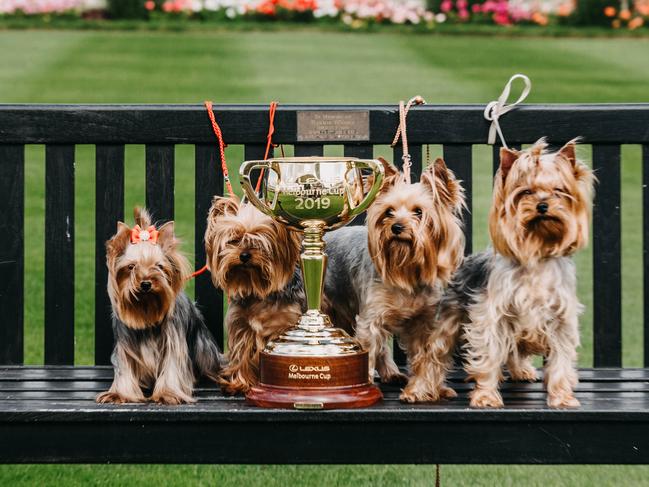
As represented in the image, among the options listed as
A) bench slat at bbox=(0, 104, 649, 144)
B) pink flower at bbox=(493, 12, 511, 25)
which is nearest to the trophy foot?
bench slat at bbox=(0, 104, 649, 144)

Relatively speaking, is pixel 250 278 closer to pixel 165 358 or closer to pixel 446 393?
pixel 165 358

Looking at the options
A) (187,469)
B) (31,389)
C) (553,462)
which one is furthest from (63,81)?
(553,462)

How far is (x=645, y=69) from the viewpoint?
1734 cm

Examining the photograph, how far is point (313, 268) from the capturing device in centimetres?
359

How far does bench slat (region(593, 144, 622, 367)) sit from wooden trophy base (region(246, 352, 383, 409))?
4.25 feet

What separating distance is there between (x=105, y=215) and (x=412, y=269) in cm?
139

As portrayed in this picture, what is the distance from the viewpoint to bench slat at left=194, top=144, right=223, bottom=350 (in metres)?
4.41

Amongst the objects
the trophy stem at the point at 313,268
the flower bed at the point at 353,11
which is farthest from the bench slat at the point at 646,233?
the flower bed at the point at 353,11

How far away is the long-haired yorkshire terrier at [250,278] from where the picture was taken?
147 inches

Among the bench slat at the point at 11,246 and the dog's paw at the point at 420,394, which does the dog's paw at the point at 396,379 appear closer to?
the dog's paw at the point at 420,394

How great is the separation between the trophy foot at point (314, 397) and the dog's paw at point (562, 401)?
54cm

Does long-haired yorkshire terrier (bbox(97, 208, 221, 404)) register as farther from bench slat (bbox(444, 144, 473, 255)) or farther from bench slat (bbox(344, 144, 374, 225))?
bench slat (bbox(444, 144, 473, 255))

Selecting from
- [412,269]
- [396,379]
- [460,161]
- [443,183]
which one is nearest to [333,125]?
[460,161]

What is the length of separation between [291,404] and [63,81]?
1272cm
